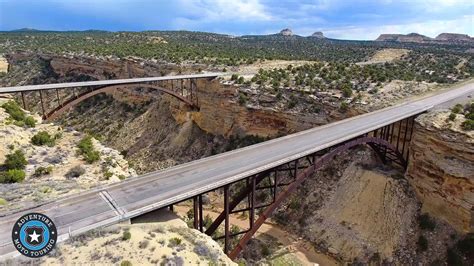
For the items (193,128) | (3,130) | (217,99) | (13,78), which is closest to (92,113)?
(193,128)

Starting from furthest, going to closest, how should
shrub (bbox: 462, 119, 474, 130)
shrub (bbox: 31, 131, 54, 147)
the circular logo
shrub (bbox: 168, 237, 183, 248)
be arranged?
shrub (bbox: 462, 119, 474, 130), shrub (bbox: 31, 131, 54, 147), shrub (bbox: 168, 237, 183, 248), the circular logo

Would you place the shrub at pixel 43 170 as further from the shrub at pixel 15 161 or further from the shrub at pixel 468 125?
the shrub at pixel 468 125

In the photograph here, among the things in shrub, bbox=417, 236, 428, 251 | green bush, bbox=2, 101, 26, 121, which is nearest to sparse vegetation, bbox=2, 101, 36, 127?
green bush, bbox=2, 101, 26, 121

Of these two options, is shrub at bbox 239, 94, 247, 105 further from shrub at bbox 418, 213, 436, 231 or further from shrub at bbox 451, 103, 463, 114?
shrub at bbox 418, 213, 436, 231

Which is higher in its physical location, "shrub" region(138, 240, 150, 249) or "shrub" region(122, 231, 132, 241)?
"shrub" region(122, 231, 132, 241)

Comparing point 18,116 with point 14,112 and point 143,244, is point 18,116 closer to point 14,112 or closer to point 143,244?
point 14,112

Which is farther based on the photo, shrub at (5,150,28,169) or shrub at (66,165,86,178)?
shrub at (66,165,86,178)
